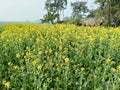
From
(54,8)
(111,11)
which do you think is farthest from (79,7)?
(111,11)

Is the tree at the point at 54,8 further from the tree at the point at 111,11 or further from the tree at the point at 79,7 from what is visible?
the tree at the point at 111,11

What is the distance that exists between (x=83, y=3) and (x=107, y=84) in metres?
67.8

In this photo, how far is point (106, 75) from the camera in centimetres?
521

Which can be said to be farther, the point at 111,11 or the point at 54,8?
the point at 54,8

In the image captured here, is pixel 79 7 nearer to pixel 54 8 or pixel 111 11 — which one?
pixel 54 8

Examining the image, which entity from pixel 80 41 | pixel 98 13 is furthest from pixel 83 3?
pixel 80 41

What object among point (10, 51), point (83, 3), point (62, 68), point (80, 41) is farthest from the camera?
point (83, 3)

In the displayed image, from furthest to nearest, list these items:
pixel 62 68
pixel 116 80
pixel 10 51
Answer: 1. pixel 10 51
2. pixel 62 68
3. pixel 116 80

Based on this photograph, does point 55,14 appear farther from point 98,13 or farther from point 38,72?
point 38,72

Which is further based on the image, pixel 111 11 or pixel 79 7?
pixel 79 7

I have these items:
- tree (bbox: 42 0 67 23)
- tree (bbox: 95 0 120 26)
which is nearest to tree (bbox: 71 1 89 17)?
tree (bbox: 42 0 67 23)

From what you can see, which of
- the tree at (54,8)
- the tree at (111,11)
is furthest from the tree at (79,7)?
the tree at (111,11)

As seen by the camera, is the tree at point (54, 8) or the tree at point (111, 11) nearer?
the tree at point (111, 11)

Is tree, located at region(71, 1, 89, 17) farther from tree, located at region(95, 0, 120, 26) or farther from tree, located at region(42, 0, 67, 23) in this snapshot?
tree, located at region(95, 0, 120, 26)
